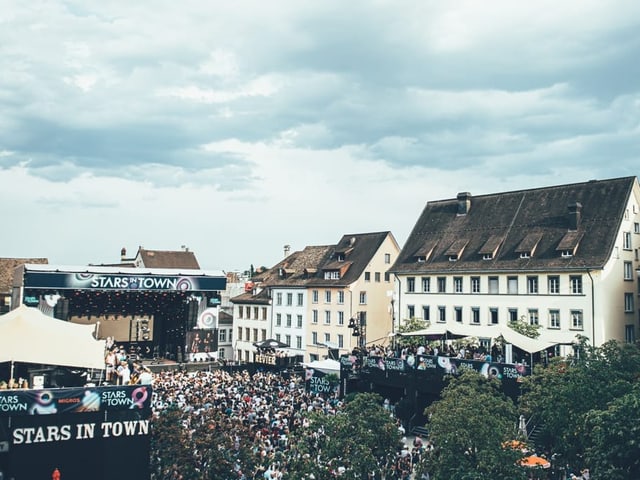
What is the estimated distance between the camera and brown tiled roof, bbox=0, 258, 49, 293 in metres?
63.2

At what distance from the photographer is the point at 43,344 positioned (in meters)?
21.4

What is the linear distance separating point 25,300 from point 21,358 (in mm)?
27709

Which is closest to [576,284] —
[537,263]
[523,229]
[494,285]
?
[537,263]

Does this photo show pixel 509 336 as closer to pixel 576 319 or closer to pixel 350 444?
pixel 576 319

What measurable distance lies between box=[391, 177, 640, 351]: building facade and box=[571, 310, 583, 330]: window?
6 cm

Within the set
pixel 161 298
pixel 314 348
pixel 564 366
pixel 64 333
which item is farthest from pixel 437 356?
pixel 161 298

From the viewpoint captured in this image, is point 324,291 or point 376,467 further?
point 324,291

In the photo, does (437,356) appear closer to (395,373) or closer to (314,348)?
(395,373)

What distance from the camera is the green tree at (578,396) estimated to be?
20484 millimetres

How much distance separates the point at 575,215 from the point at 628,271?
4.85m

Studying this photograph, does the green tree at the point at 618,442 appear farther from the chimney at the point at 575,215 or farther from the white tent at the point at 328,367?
the chimney at the point at 575,215

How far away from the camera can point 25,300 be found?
45.8m

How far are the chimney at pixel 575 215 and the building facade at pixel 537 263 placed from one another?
11 cm

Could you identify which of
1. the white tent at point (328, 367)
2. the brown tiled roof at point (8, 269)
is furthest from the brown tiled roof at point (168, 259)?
the white tent at point (328, 367)
